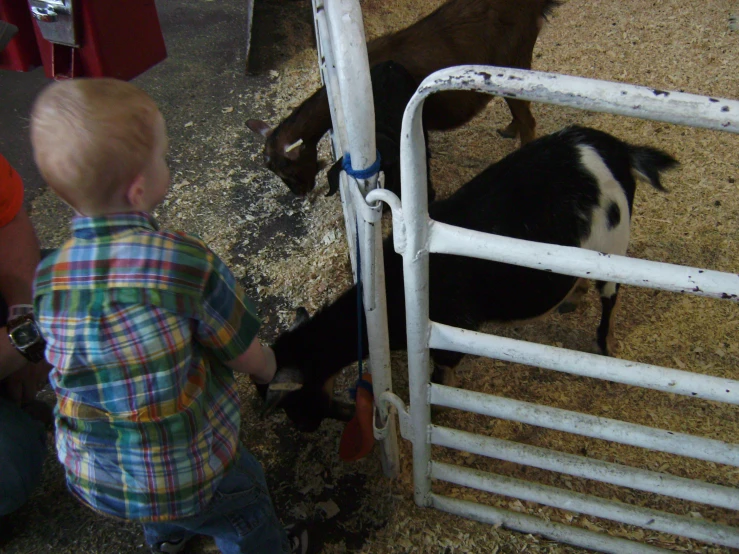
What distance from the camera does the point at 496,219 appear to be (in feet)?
7.13

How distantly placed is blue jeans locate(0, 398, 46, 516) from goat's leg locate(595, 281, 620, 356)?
2.42 meters

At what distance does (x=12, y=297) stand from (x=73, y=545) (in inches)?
39.8

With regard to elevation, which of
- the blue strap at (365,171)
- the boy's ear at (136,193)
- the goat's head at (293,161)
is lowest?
the goat's head at (293,161)

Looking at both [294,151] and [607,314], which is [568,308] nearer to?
[607,314]

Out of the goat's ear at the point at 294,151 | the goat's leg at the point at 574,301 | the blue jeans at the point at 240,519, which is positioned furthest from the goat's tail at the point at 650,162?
the blue jeans at the point at 240,519

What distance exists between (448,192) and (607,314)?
1367mm

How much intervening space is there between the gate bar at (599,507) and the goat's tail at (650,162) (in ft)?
4.43

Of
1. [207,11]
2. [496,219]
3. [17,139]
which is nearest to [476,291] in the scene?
[496,219]

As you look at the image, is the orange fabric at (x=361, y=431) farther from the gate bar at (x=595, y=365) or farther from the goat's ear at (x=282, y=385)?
the gate bar at (x=595, y=365)

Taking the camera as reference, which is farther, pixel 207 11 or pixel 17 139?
pixel 207 11

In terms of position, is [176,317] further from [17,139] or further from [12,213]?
[17,139]

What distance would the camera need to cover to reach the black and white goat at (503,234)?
2201 millimetres

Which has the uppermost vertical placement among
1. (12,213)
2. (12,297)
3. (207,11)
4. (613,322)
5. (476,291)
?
(207,11)

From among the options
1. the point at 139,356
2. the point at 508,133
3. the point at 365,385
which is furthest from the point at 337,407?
the point at 508,133
